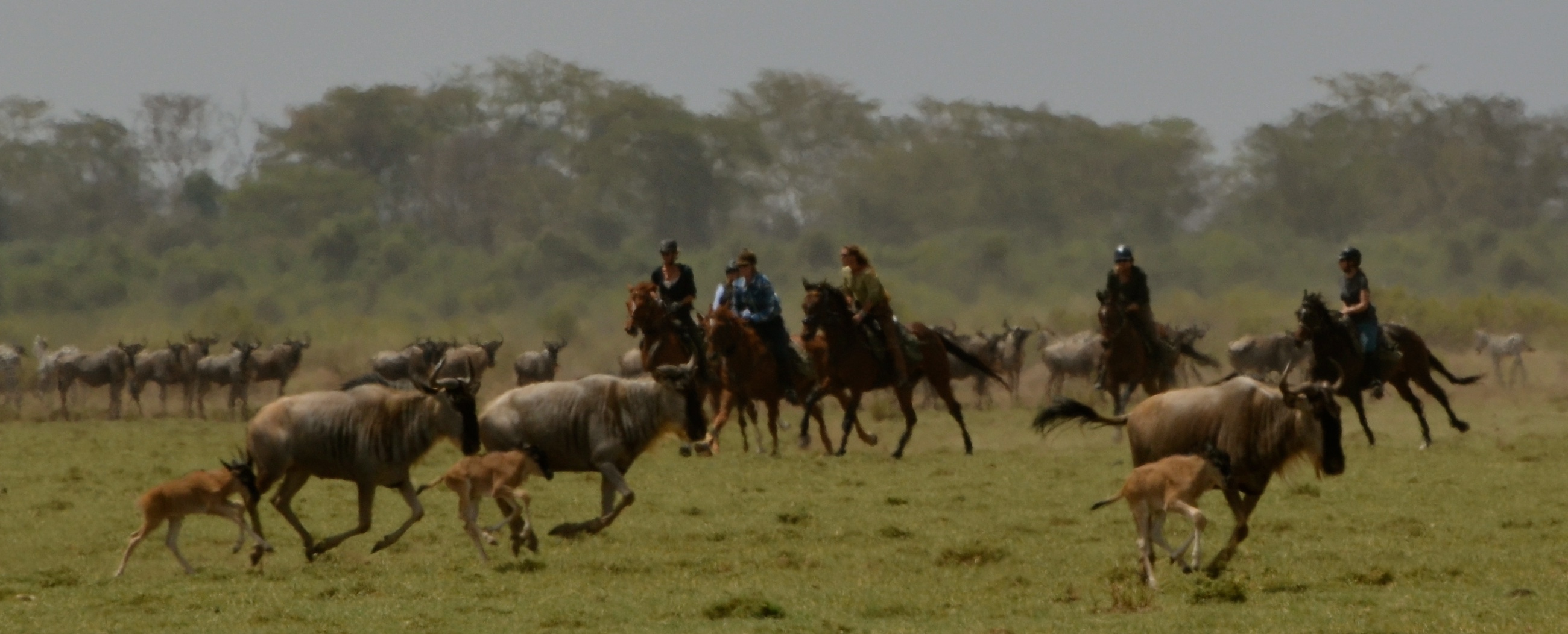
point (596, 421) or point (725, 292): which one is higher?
point (725, 292)

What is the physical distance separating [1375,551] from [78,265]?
56.3 m

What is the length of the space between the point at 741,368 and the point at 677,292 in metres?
0.88

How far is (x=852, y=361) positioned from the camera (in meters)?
18.1

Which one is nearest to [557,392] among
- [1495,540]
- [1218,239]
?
[1495,540]

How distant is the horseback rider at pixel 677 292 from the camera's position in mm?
17359

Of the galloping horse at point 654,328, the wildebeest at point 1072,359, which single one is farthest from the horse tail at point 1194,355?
the wildebeest at point 1072,359

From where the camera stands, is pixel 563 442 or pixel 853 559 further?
pixel 563 442

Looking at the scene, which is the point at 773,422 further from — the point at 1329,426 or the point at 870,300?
the point at 1329,426

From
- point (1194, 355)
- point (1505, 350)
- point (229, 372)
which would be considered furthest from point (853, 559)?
point (1505, 350)

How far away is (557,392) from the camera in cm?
1170

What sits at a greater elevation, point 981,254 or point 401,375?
point 981,254

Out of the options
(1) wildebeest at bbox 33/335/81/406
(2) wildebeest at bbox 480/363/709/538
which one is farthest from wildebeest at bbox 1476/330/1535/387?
(2) wildebeest at bbox 480/363/709/538

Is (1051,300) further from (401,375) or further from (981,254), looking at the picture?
(401,375)

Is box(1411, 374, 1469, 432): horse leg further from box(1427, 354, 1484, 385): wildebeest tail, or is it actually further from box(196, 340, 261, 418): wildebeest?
box(196, 340, 261, 418): wildebeest
